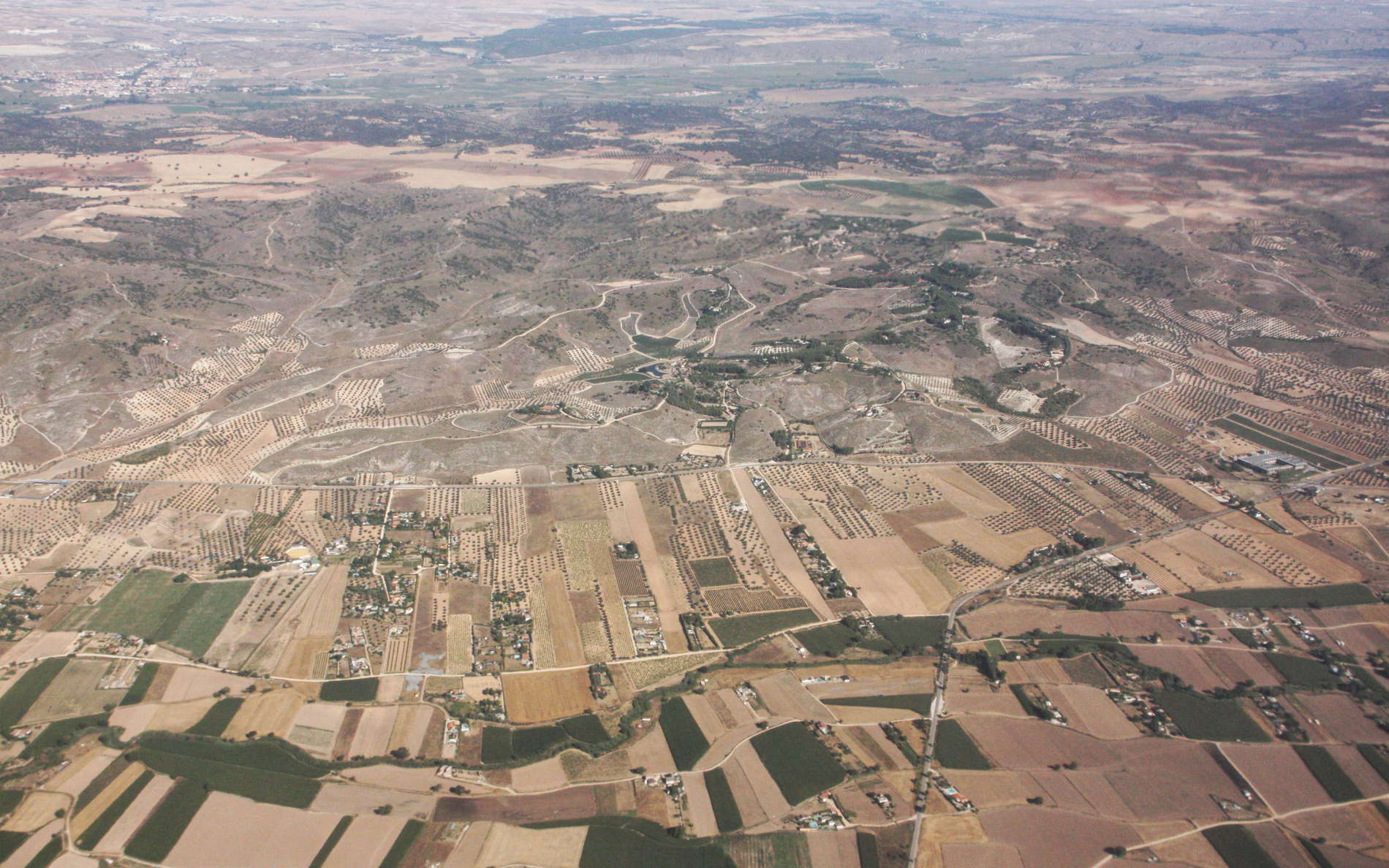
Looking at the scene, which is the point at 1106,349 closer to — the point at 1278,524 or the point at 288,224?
the point at 1278,524

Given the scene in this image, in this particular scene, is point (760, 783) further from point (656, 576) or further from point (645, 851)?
point (656, 576)

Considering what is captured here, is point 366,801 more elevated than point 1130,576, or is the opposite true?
point 366,801

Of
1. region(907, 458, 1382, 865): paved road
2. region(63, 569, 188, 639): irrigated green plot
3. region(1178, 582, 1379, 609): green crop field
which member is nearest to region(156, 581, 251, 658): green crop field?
region(63, 569, 188, 639): irrigated green plot

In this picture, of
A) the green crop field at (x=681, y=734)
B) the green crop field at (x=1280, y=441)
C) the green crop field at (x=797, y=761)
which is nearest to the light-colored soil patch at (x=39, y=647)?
the green crop field at (x=681, y=734)

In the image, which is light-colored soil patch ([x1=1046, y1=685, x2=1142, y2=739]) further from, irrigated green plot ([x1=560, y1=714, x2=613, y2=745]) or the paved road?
irrigated green plot ([x1=560, y1=714, x2=613, y2=745])

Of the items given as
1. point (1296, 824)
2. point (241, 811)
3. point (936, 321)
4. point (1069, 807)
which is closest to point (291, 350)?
point (241, 811)

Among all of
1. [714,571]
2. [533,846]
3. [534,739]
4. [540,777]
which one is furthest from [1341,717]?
[534,739]
